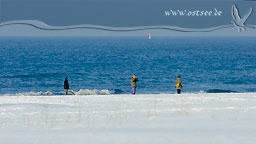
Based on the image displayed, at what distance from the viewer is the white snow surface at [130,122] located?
391 inches

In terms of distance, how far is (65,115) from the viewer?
13.5 m

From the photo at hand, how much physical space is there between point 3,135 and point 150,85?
130ft

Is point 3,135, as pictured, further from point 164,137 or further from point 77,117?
point 164,137

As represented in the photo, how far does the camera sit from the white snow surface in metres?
9.94

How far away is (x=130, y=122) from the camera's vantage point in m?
12.1

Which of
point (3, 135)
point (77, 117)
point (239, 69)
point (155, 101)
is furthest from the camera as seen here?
point (239, 69)

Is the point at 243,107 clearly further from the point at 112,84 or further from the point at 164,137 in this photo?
the point at 112,84

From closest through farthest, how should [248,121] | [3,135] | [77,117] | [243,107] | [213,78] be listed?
[3,135]
[248,121]
[77,117]
[243,107]
[213,78]

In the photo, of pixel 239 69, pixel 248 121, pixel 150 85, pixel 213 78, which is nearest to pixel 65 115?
pixel 248 121

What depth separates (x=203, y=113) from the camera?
44.6 ft

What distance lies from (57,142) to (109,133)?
1470 millimetres

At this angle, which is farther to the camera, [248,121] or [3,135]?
[248,121]

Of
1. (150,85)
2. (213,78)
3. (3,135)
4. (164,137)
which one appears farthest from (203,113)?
(213,78)

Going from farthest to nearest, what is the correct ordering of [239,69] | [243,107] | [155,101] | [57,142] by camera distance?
[239,69], [155,101], [243,107], [57,142]
